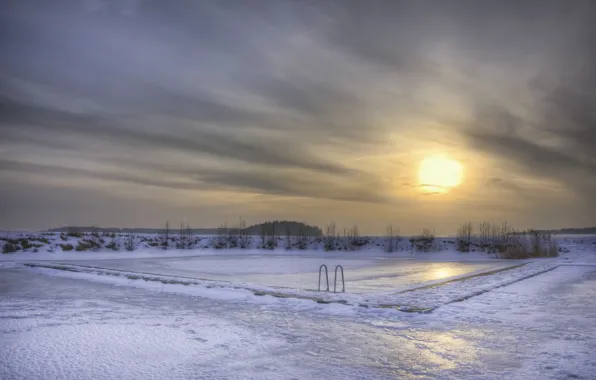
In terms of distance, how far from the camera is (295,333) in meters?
7.98

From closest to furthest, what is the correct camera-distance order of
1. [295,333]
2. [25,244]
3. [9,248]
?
[295,333]
[9,248]
[25,244]

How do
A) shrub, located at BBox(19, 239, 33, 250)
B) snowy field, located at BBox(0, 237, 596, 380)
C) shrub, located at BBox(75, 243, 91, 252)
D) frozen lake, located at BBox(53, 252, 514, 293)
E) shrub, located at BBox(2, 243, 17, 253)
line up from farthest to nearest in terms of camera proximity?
shrub, located at BBox(75, 243, 91, 252) → shrub, located at BBox(19, 239, 33, 250) → shrub, located at BBox(2, 243, 17, 253) → frozen lake, located at BBox(53, 252, 514, 293) → snowy field, located at BBox(0, 237, 596, 380)

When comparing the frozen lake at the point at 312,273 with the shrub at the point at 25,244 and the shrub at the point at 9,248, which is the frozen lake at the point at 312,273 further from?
the shrub at the point at 25,244

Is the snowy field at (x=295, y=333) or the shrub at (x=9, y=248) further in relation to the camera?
the shrub at (x=9, y=248)

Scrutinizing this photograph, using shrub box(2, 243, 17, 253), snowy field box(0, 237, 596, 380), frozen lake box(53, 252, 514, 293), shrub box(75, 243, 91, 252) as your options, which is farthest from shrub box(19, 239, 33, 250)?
snowy field box(0, 237, 596, 380)

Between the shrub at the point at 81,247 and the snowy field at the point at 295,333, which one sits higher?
the snowy field at the point at 295,333

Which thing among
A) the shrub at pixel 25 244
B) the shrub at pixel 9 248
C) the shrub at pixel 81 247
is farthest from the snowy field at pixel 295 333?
the shrub at pixel 81 247

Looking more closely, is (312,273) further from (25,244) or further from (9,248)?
(25,244)

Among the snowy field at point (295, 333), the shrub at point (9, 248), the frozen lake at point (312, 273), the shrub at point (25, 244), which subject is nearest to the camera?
the snowy field at point (295, 333)

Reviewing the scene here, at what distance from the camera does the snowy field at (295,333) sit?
5766 mm

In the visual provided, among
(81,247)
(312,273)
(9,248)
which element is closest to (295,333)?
(312,273)

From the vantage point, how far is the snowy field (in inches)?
227

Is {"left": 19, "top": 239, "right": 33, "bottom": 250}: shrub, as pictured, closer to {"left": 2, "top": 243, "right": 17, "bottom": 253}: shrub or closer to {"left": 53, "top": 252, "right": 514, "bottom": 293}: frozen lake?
{"left": 2, "top": 243, "right": 17, "bottom": 253}: shrub

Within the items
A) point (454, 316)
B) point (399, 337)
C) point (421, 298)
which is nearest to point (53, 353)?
point (399, 337)
